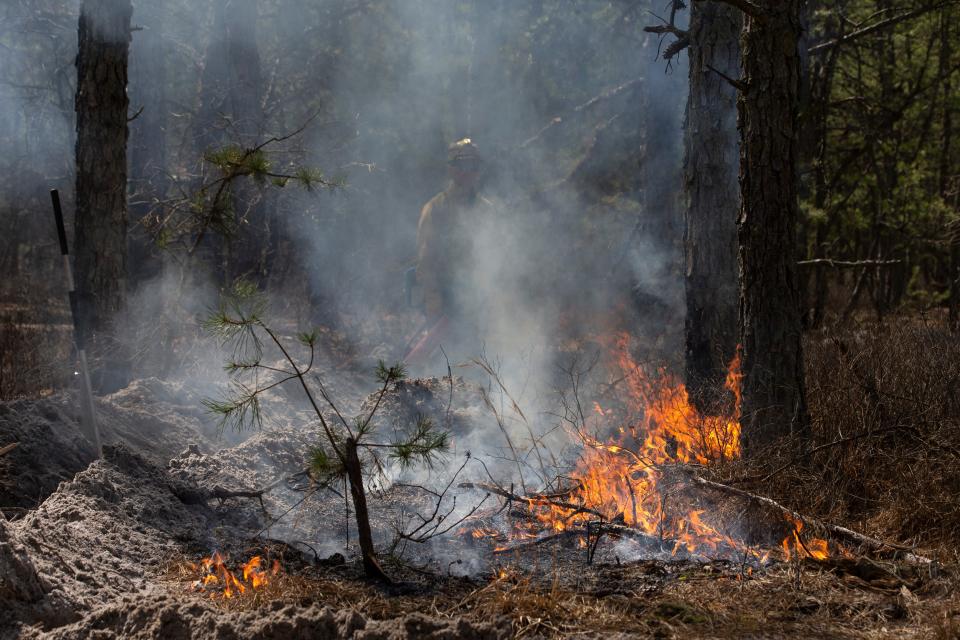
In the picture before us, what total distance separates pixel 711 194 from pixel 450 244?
4451mm

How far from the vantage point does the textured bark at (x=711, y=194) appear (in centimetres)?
670

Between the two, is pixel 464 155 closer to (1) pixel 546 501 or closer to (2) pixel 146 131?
(1) pixel 546 501

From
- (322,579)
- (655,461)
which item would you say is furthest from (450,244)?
(322,579)

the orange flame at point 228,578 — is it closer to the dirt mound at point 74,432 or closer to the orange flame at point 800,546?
the dirt mound at point 74,432

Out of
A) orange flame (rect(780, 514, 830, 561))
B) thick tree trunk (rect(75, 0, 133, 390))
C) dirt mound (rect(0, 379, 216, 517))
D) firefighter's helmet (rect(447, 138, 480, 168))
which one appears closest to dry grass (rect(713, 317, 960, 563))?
orange flame (rect(780, 514, 830, 561))

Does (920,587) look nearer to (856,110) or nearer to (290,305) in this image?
(856,110)

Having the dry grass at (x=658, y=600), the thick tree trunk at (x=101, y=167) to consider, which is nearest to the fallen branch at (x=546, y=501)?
the dry grass at (x=658, y=600)

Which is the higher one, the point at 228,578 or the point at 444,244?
the point at 444,244

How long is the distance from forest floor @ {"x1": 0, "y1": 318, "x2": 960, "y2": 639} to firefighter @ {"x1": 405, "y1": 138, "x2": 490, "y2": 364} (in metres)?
5.34

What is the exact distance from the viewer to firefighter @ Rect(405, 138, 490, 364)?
10359 mm

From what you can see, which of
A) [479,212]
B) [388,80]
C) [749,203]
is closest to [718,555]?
[749,203]

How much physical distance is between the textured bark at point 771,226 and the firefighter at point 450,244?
574 cm

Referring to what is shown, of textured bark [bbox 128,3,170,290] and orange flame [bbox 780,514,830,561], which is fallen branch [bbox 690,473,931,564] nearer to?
orange flame [bbox 780,514,830,561]

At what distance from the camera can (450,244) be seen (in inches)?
421
